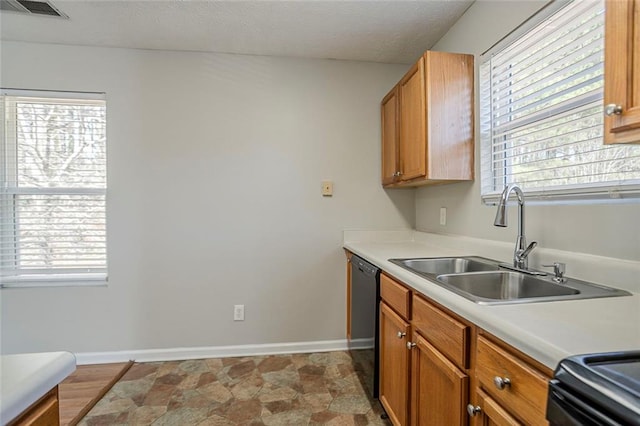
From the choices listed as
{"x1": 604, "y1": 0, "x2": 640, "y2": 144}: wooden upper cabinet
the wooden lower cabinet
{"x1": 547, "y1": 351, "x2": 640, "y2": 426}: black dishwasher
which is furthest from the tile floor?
{"x1": 604, "y1": 0, "x2": 640, "y2": 144}: wooden upper cabinet

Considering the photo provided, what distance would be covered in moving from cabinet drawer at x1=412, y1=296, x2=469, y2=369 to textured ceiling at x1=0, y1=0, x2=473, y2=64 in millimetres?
1780

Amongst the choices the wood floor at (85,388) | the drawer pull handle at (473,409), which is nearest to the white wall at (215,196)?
the wood floor at (85,388)

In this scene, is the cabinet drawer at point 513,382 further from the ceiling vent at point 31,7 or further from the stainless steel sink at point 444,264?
the ceiling vent at point 31,7

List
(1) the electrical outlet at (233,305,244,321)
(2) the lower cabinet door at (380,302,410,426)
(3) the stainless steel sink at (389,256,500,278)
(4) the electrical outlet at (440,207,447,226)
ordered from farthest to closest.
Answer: (1) the electrical outlet at (233,305,244,321) < (4) the electrical outlet at (440,207,447,226) < (3) the stainless steel sink at (389,256,500,278) < (2) the lower cabinet door at (380,302,410,426)

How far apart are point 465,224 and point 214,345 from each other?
6.94 ft

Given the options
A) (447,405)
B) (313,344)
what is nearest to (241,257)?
(313,344)

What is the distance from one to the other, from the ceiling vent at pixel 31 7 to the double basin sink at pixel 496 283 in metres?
2.59

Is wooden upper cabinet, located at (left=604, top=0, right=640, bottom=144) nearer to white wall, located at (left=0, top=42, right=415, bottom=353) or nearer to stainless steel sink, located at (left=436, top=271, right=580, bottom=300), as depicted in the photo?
stainless steel sink, located at (left=436, top=271, right=580, bottom=300)

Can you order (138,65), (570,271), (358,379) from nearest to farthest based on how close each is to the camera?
(570,271) → (358,379) → (138,65)

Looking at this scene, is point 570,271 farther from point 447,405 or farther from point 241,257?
point 241,257

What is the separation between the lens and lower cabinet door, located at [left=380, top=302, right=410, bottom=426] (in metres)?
1.43

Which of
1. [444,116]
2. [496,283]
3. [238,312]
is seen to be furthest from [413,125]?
[238,312]

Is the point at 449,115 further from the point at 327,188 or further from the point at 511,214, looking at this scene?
the point at 327,188

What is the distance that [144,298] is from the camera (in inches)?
99.2
